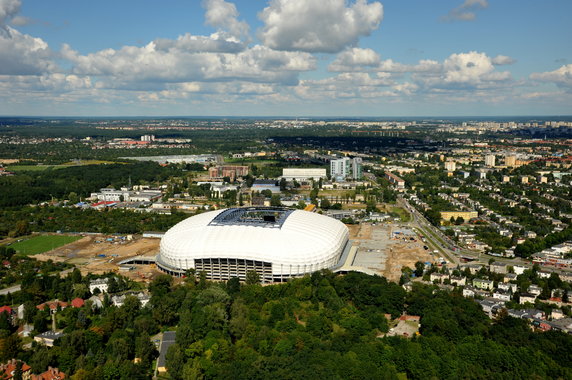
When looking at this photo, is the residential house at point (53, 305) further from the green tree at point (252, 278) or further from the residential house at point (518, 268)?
the residential house at point (518, 268)

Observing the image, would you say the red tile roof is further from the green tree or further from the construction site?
the green tree

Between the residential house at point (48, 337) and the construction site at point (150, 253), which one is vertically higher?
the residential house at point (48, 337)

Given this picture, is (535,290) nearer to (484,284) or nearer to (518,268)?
(484,284)

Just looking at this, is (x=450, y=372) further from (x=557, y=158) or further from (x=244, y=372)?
(x=557, y=158)

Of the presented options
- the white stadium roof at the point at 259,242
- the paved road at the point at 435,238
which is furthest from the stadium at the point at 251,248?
the paved road at the point at 435,238

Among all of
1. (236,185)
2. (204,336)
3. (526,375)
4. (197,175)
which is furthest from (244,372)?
(197,175)

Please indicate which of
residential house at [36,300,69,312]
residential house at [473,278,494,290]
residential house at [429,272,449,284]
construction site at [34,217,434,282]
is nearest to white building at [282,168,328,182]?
construction site at [34,217,434,282]
